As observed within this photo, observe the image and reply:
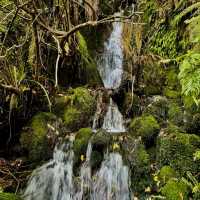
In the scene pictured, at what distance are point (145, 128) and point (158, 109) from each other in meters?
0.81

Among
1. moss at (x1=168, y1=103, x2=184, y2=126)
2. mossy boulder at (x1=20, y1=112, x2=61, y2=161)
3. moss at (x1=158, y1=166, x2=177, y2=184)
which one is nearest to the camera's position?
moss at (x1=158, y1=166, x2=177, y2=184)

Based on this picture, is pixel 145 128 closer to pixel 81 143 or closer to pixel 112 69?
pixel 81 143

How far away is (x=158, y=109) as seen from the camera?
262 inches

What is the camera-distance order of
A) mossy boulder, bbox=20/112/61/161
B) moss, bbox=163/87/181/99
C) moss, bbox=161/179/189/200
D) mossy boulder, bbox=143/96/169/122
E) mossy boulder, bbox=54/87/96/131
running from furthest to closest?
1. moss, bbox=163/87/181/99
2. mossy boulder, bbox=54/87/96/131
3. mossy boulder, bbox=143/96/169/122
4. mossy boulder, bbox=20/112/61/161
5. moss, bbox=161/179/189/200

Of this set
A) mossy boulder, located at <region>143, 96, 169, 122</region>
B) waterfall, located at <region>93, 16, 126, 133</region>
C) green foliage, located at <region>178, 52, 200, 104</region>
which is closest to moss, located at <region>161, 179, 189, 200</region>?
green foliage, located at <region>178, 52, 200, 104</region>

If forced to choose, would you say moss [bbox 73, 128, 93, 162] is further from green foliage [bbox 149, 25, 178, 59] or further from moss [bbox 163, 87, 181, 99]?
green foliage [bbox 149, 25, 178, 59]

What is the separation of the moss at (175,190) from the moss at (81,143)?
1.70 metres

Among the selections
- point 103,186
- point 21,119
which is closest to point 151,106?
point 103,186

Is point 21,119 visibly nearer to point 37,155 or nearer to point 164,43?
point 37,155

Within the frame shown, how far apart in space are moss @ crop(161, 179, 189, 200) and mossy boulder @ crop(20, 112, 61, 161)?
2.44m

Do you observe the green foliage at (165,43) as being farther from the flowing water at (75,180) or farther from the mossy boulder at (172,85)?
the flowing water at (75,180)

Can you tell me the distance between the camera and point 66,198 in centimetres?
561

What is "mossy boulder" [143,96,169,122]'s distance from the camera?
6.57m

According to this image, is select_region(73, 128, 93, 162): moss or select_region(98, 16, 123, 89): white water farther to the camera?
select_region(98, 16, 123, 89): white water
